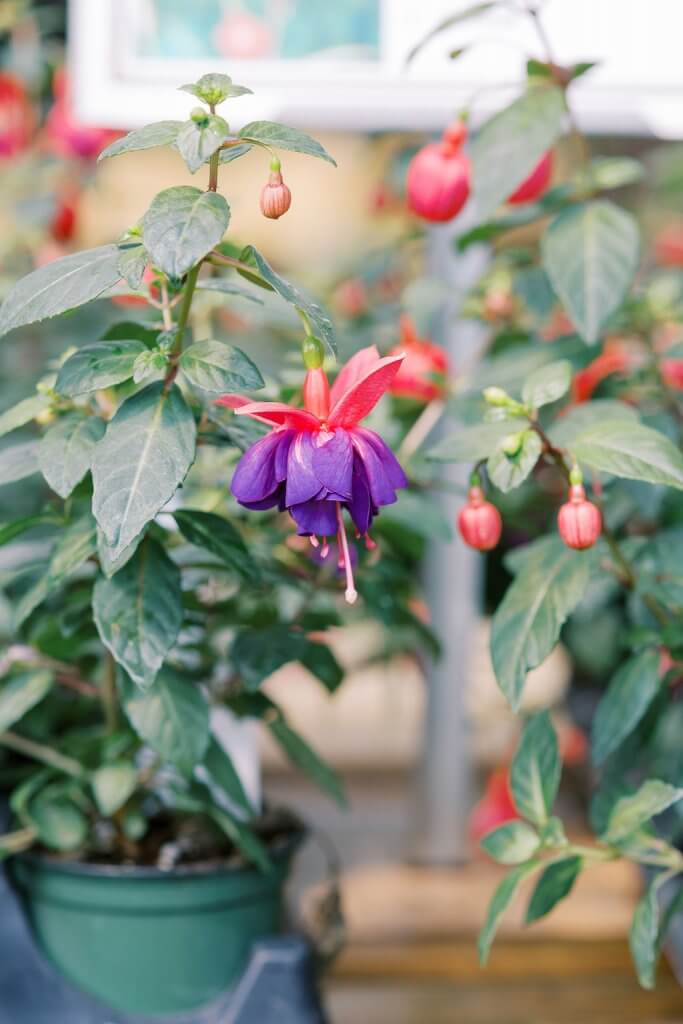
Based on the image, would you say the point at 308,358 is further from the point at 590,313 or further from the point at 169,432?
the point at 590,313

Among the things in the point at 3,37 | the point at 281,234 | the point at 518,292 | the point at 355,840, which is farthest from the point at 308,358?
the point at 281,234

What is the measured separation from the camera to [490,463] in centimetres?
57

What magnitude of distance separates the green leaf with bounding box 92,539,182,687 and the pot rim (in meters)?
0.19

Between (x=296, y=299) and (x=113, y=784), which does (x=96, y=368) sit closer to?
(x=296, y=299)

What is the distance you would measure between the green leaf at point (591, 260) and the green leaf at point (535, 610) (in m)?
0.13

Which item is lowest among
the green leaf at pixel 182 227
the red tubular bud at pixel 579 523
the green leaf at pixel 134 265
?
the red tubular bud at pixel 579 523

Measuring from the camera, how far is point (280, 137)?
19.3 inches

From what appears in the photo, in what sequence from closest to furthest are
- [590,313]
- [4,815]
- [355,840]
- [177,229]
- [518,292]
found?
[177,229]
[590,313]
[4,815]
[518,292]
[355,840]

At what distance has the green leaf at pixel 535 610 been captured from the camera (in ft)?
1.87

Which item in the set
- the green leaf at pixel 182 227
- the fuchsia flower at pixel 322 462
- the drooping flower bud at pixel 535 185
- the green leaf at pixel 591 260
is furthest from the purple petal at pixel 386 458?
A: the drooping flower bud at pixel 535 185

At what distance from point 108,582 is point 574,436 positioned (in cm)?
26

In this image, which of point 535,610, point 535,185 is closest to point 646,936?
point 535,610

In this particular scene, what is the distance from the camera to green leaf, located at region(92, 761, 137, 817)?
685 mm

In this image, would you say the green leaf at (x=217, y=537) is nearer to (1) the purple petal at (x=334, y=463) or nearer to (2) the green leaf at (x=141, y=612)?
(2) the green leaf at (x=141, y=612)
